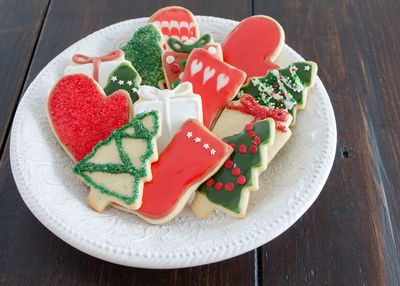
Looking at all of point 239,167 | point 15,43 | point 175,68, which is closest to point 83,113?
point 175,68

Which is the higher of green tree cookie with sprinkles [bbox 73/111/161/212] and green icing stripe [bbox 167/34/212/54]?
green icing stripe [bbox 167/34/212/54]

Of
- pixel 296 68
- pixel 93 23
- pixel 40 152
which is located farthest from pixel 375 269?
pixel 93 23

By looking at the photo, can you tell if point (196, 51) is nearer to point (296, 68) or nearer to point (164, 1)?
point (296, 68)

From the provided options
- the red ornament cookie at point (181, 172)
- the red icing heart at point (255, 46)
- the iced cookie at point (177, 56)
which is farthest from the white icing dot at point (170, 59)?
the red ornament cookie at point (181, 172)

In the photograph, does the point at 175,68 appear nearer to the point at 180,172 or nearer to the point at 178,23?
the point at 178,23

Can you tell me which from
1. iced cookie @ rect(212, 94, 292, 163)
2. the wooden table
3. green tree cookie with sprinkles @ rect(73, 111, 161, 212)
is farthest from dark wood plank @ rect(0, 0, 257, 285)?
iced cookie @ rect(212, 94, 292, 163)

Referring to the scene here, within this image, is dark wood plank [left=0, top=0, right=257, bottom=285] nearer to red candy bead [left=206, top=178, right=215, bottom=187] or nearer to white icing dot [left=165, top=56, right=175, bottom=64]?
red candy bead [left=206, top=178, right=215, bottom=187]
